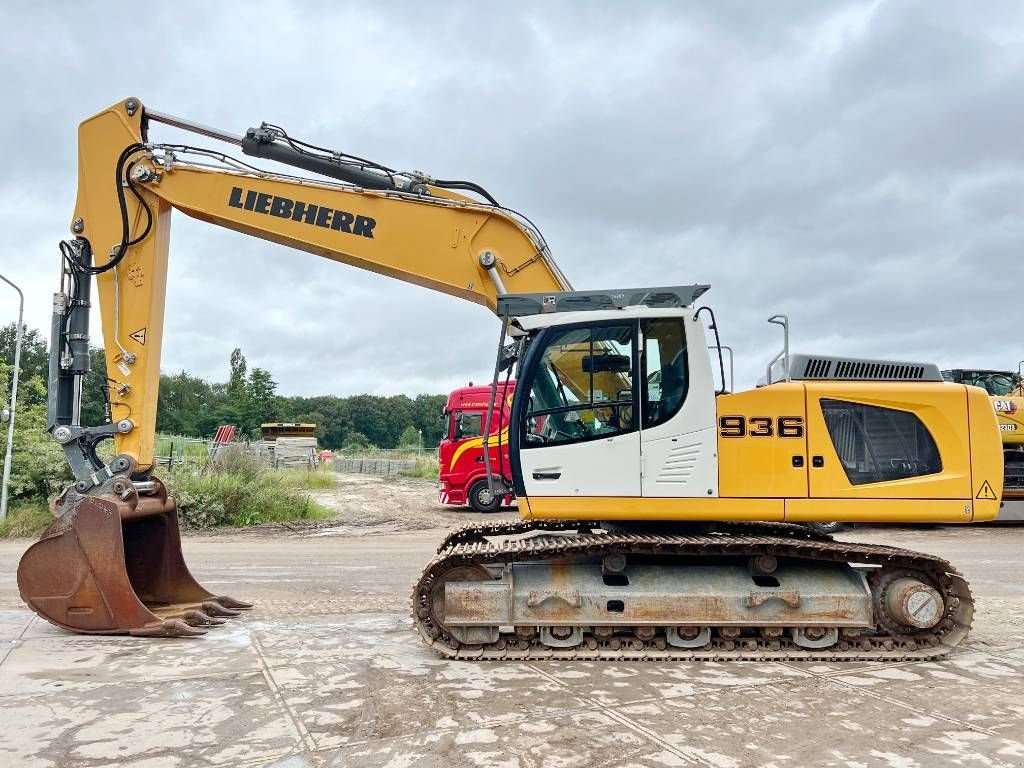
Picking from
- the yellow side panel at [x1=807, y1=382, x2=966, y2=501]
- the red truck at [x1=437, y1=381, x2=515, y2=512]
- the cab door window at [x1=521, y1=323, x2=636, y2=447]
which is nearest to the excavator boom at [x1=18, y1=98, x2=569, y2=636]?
the cab door window at [x1=521, y1=323, x2=636, y2=447]

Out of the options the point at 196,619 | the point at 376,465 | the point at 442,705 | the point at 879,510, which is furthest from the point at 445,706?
the point at 376,465

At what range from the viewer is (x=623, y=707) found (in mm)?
4781

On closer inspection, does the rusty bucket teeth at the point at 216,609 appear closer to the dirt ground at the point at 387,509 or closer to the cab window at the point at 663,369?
the cab window at the point at 663,369

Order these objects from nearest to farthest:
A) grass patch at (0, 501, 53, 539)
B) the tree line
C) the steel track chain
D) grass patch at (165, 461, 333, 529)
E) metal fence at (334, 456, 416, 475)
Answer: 1. the steel track chain
2. grass patch at (0, 501, 53, 539)
3. grass patch at (165, 461, 333, 529)
4. metal fence at (334, 456, 416, 475)
5. the tree line

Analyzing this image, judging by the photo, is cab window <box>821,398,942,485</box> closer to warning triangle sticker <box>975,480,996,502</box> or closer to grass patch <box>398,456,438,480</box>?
warning triangle sticker <box>975,480,996,502</box>

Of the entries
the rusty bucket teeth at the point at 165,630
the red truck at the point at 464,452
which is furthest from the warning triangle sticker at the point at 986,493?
the red truck at the point at 464,452

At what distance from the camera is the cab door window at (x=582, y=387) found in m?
6.16

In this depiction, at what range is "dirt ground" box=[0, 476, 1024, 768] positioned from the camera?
161 inches

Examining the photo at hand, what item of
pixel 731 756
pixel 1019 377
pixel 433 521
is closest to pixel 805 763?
pixel 731 756

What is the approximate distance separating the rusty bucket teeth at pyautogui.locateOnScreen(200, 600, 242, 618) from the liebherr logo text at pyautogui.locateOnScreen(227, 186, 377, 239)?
366cm

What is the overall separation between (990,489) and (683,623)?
8.73ft

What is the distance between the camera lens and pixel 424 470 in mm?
36312

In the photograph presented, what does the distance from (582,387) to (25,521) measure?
14.4 m

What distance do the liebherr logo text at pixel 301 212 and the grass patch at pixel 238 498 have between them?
10.6 meters
